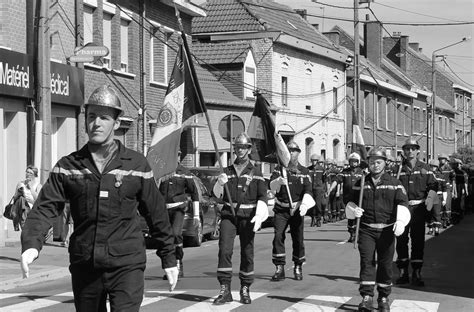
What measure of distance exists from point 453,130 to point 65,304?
74187mm

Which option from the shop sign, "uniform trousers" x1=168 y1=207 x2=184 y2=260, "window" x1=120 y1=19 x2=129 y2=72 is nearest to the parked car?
the shop sign

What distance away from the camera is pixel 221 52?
131ft

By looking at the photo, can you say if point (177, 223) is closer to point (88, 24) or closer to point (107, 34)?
point (88, 24)

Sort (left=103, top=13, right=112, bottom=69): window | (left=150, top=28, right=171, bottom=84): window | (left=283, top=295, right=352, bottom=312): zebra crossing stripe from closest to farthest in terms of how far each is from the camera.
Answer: (left=283, top=295, right=352, bottom=312): zebra crossing stripe, (left=103, top=13, right=112, bottom=69): window, (left=150, top=28, right=171, bottom=84): window

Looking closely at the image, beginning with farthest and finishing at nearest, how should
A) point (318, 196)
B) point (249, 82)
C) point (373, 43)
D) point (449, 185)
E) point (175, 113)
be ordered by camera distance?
point (373, 43) < point (249, 82) < point (318, 196) < point (449, 185) < point (175, 113)

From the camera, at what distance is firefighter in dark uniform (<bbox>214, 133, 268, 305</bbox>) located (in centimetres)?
1127

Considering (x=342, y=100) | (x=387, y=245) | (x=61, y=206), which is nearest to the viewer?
(x=61, y=206)

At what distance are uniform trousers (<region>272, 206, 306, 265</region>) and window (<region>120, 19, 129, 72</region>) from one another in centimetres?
1463

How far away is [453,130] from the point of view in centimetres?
8200

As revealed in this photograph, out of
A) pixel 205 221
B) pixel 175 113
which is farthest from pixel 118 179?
pixel 205 221

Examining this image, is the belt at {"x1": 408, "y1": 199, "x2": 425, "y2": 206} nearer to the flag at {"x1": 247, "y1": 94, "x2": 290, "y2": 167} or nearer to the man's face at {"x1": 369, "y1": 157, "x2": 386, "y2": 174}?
the flag at {"x1": 247, "y1": 94, "x2": 290, "y2": 167}

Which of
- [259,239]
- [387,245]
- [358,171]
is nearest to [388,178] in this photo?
[387,245]

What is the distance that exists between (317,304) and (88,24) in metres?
15.8

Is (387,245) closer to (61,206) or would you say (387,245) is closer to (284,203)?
(284,203)
